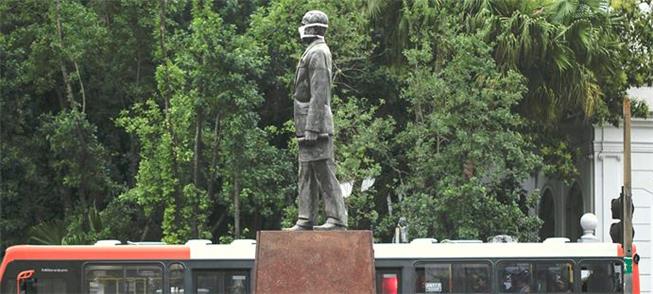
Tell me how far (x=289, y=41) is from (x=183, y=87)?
8.65 feet

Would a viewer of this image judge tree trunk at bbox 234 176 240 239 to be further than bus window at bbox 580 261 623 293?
Yes

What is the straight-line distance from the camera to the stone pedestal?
15.2m

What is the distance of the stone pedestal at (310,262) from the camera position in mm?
15180

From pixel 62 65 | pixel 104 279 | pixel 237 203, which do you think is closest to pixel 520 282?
pixel 237 203

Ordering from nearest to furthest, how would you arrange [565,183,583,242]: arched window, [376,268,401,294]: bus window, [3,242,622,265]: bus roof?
1. [3,242,622,265]: bus roof
2. [376,268,401,294]: bus window
3. [565,183,583,242]: arched window

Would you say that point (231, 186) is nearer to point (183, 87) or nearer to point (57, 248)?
point (183, 87)

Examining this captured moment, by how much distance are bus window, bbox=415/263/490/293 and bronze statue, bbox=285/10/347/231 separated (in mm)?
8546

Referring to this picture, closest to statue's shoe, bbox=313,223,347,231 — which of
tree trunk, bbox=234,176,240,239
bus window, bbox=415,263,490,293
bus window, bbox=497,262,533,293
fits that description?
bus window, bbox=415,263,490,293

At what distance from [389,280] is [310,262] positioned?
8935 mm

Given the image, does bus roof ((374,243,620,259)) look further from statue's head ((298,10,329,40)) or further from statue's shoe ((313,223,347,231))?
statue's head ((298,10,329,40))

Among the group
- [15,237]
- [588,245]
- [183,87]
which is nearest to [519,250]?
[588,245]

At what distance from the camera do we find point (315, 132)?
50.6 feet

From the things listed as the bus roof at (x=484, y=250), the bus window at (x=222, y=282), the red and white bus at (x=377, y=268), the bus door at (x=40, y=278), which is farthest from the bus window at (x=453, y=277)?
the bus door at (x=40, y=278)

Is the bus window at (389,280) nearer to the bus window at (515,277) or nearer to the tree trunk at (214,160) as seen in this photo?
the bus window at (515,277)
